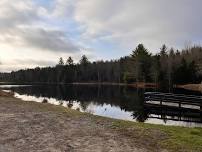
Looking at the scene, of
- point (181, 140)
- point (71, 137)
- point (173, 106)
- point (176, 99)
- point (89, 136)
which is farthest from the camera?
point (176, 99)

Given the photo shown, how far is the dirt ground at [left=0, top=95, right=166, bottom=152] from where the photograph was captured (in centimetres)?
933

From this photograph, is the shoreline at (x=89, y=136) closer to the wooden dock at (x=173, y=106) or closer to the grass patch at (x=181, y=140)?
the grass patch at (x=181, y=140)

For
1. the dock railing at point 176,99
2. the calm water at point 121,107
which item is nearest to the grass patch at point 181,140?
the calm water at point 121,107

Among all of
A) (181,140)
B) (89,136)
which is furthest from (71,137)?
(181,140)

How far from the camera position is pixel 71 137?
10695 mm

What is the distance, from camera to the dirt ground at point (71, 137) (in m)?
9.33

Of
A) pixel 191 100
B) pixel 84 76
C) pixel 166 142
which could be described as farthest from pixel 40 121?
pixel 84 76

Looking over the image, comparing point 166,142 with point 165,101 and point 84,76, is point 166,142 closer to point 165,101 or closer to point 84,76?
point 165,101

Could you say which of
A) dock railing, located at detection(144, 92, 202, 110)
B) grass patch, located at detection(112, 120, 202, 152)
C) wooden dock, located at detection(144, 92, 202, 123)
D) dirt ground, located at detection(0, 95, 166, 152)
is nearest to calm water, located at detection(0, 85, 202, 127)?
wooden dock, located at detection(144, 92, 202, 123)

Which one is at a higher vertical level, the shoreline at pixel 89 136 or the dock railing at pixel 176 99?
the dock railing at pixel 176 99

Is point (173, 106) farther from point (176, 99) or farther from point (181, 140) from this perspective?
point (181, 140)

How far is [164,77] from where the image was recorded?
303 feet

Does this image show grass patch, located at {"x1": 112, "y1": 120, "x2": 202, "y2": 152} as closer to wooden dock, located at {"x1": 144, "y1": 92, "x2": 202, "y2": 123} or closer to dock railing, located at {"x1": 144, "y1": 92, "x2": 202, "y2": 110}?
wooden dock, located at {"x1": 144, "y1": 92, "x2": 202, "y2": 123}

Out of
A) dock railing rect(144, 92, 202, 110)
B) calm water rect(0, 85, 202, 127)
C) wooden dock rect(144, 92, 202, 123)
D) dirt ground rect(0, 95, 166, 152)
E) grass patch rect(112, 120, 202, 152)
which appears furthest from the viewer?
dock railing rect(144, 92, 202, 110)
